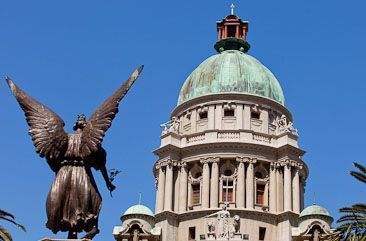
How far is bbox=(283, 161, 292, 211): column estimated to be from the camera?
270 feet

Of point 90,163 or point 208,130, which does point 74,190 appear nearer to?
point 90,163

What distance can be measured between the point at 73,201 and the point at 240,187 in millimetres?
68647

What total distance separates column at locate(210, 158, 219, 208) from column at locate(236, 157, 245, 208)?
1998 mm

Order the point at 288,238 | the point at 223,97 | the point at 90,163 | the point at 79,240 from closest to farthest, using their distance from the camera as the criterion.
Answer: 1. the point at 79,240
2. the point at 90,163
3. the point at 288,238
4. the point at 223,97

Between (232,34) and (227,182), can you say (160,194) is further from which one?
(232,34)

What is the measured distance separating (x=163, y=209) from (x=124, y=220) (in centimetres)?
402

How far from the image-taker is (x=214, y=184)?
272 ft

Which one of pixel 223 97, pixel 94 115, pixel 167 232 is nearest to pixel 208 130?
pixel 223 97

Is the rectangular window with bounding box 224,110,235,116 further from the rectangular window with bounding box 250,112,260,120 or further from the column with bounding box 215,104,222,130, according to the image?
the rectangular window with bounding box 250,112,260,120

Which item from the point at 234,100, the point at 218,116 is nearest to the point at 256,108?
the point at 234,100

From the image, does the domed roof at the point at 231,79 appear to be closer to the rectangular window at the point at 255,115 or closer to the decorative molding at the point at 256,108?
the decorative molding at the point at 256,108

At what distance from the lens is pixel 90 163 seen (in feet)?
47.4

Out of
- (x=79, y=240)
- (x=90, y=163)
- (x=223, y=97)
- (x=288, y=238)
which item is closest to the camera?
(x=79, y=240)

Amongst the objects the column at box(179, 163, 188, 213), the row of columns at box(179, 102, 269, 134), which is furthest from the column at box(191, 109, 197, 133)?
the column at box(179, 163, 188, 213)
